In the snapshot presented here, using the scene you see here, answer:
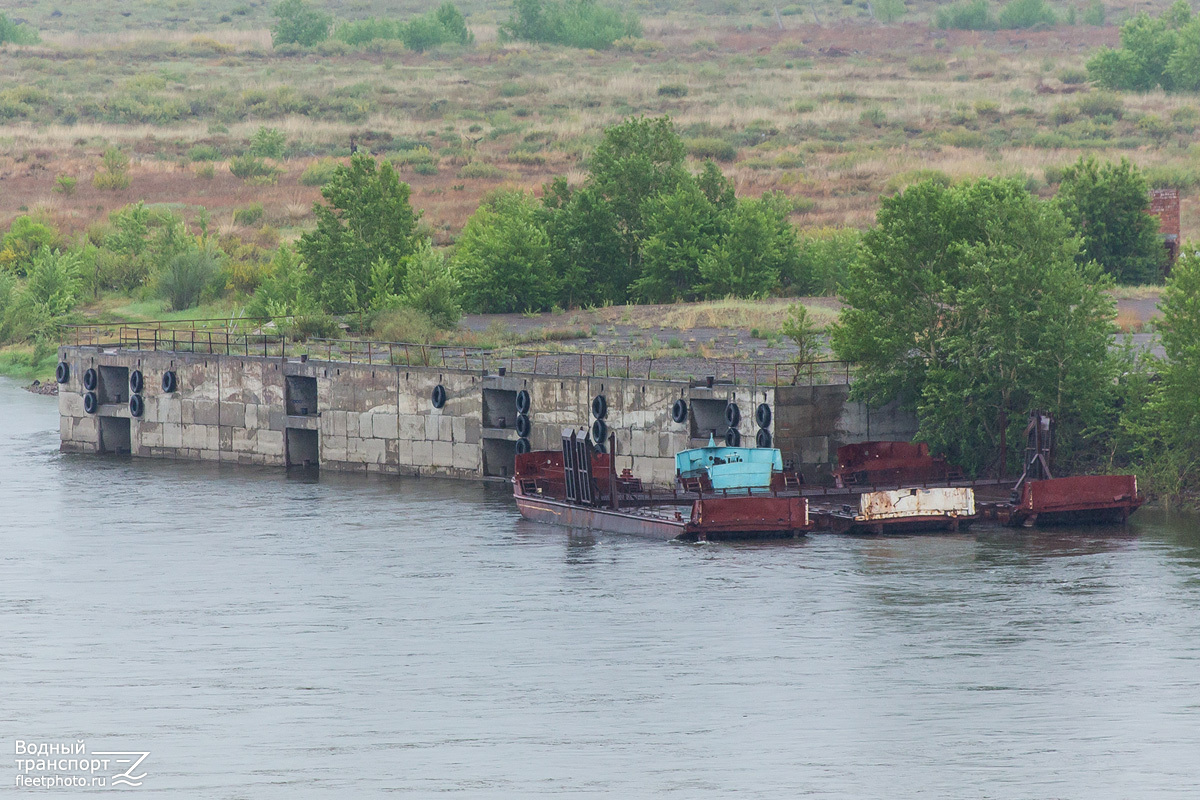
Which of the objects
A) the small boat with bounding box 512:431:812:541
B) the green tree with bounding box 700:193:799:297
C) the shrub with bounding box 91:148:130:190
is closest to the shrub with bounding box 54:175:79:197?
the shrub with bounding box 91:148:130:190

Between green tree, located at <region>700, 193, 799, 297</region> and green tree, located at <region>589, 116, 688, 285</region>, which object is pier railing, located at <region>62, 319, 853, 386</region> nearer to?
green tree, located at <region>700, 193, 799, 297</region>

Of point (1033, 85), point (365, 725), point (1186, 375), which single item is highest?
point (1033, 85)

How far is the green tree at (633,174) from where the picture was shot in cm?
8019

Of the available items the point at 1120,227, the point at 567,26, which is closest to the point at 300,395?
the point at 1120,227

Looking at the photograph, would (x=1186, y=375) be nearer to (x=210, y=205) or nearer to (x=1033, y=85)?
(x=210, y=205)

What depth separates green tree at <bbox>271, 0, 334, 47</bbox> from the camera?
7141 inches

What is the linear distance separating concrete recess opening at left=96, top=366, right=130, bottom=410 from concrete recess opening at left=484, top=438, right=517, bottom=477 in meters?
16.1

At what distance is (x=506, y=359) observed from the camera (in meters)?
64.9

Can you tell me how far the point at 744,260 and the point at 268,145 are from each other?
6037cm

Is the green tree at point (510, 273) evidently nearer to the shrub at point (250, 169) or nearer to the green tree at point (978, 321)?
the green tree at point (978, 321)

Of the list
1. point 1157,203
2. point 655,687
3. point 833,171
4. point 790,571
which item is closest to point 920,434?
point 790,571

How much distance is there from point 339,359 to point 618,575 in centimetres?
2467

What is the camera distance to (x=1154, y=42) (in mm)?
Result: 139000

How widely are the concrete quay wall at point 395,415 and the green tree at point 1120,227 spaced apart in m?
24.8
